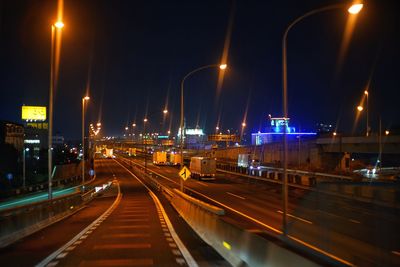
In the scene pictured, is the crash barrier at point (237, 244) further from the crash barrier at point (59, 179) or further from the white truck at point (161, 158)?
the white truck at point (161, 158)

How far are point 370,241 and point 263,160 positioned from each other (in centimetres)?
8696

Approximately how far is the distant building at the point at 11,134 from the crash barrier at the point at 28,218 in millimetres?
75044

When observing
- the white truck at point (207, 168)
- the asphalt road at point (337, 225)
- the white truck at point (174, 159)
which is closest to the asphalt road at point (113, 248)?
the asphalt road at point (337, 225)

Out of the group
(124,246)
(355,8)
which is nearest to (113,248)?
(124,246)

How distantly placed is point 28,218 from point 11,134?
8788 centimetres

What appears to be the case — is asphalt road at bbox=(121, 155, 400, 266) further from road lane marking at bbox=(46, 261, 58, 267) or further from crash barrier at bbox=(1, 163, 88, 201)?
crash barrier at bbox=(1, 163, 88, 201)

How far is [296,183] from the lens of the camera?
52.5 meters

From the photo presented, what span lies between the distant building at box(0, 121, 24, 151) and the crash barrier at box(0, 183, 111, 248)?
246 feet

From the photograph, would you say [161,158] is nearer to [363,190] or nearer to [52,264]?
[363,190]

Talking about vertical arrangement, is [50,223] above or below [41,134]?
below

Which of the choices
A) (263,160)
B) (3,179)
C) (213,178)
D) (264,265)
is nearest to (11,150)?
(3,179)

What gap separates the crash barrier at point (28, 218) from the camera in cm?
1572

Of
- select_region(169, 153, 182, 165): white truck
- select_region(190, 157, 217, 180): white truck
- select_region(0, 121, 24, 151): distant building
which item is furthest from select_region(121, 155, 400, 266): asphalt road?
select_region(169, 153, 182, 165): white truck

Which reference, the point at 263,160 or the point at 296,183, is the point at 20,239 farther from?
the point at 263,160
